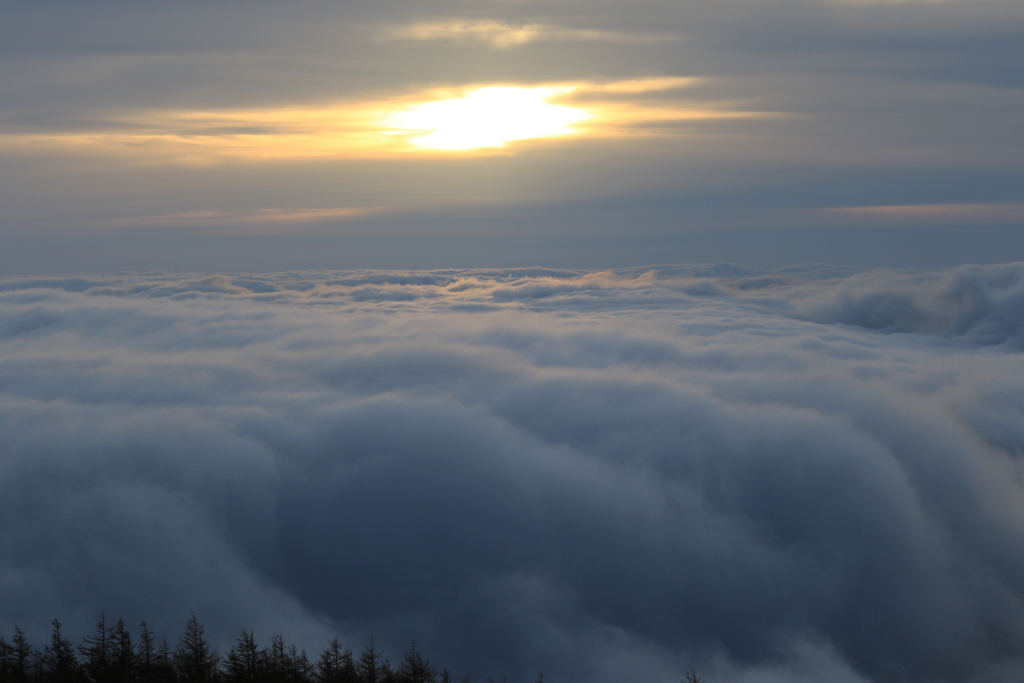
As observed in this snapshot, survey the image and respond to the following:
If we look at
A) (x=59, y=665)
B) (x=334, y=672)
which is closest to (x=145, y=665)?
(x=59, y=665)

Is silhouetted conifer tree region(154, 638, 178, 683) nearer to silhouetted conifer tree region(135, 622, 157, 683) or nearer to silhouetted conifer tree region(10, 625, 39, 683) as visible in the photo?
silhouetted conifer tree region(135, 622, 157, 683)

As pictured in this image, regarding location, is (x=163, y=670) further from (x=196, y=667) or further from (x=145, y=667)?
(x=196, y=667)

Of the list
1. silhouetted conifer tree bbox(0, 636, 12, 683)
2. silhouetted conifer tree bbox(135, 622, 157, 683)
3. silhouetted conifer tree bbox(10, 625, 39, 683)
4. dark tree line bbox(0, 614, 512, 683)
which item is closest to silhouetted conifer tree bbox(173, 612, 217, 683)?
dark tree line bbox(0, 614, 512, 683)

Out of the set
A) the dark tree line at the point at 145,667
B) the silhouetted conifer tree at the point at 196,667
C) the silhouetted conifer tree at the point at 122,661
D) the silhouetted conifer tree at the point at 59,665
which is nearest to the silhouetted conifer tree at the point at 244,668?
the dark tree line at the point at 145,667

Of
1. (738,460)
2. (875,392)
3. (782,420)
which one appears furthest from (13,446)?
(875,392)

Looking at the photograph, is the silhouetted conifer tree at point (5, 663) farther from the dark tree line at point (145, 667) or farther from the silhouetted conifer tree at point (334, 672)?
the silhouetted conifer tree at point (334, 672)

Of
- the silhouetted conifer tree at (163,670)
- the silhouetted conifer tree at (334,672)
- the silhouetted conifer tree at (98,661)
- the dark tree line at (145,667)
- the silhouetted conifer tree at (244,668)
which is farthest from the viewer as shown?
the silhouetted conifer tree at (334,672)

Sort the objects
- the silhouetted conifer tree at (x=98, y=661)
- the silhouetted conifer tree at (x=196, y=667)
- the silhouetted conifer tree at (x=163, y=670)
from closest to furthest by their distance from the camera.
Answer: the silhouetted conifer tree at (x=98, y=661)
the silhouetted conifer tree at (x=196, y=667)
the silhouetted conifer tree at (x=163, y=670)

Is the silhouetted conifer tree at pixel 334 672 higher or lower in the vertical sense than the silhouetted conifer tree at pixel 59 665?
lower

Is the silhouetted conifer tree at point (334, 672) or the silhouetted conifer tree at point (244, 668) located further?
the silhouetted conifer tree at point (334, 672)

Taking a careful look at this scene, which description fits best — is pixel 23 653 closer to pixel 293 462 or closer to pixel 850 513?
pixel 293 462

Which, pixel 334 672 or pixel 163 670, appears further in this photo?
pixel 334 672

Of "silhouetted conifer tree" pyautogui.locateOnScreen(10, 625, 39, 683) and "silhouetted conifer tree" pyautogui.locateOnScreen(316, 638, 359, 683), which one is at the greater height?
"silhouetted conifer tree" pyautogui.locateOnScreen(10, 625, 39, 683)

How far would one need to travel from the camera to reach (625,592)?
3041 inches
